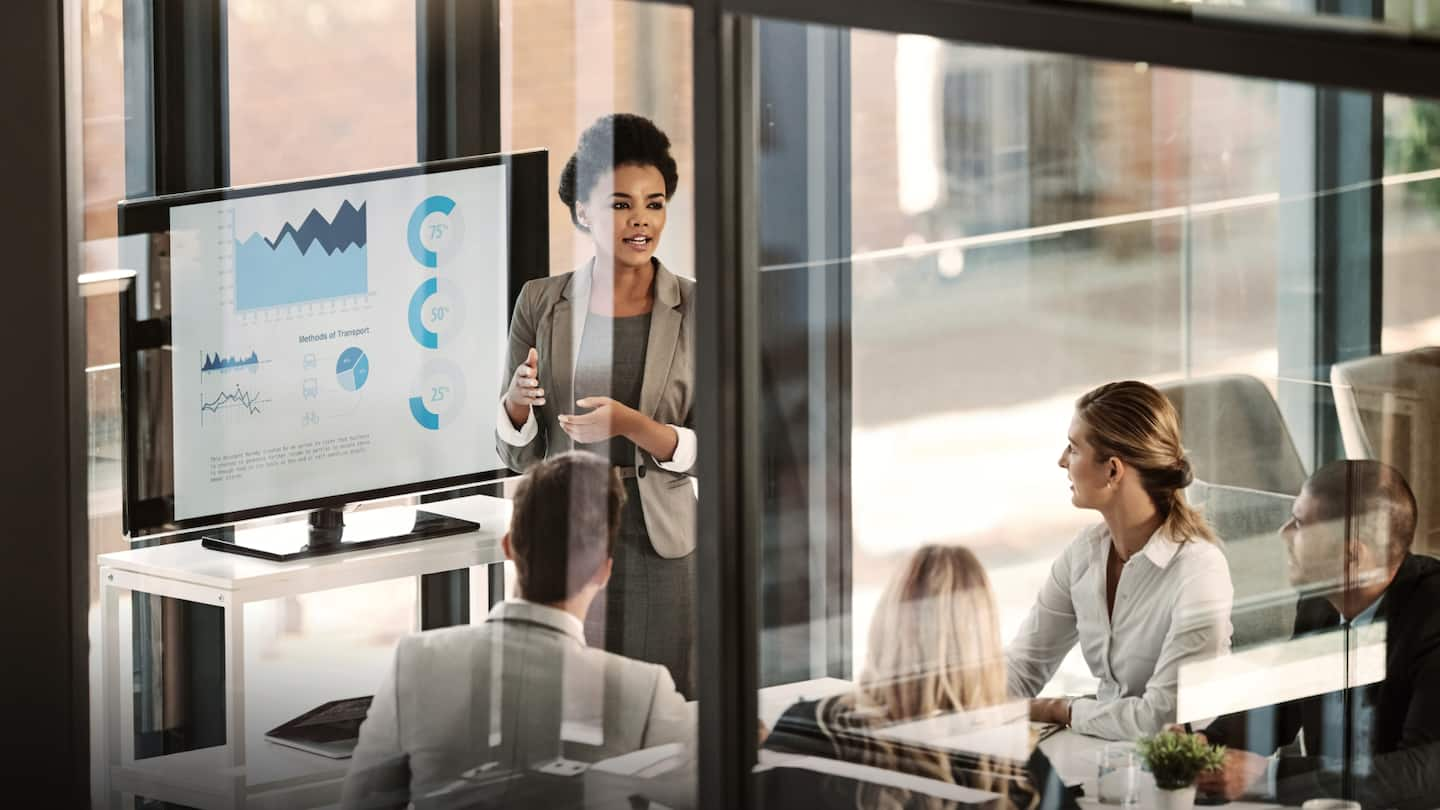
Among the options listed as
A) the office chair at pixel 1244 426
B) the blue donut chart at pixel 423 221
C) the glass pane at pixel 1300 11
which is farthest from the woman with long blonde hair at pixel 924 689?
the blue donut chart at pixel 423 221

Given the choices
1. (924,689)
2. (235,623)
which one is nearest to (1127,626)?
(924,689)

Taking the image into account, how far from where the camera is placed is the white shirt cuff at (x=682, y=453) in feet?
8.03

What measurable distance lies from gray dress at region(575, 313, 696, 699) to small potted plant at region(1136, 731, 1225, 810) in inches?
26.5

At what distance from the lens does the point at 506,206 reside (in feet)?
9.77

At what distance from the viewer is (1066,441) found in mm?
2420

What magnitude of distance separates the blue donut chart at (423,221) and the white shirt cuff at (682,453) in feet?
2.36

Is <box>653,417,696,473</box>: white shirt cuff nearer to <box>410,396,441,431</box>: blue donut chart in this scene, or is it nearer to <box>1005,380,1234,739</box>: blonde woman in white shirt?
<box>1005,380,1234,739</box>: blonde woman in white shirt

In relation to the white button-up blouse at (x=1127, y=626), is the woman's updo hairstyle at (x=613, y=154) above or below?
above

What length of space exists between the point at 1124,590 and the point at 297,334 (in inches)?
59.5

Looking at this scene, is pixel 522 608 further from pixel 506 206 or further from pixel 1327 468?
pixel 1327 468

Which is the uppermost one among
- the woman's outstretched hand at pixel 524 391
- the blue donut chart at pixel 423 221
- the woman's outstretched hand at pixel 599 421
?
the blue donut chart at pixel 423 221

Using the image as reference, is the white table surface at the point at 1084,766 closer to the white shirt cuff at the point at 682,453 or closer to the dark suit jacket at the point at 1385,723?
the dark suit jacket at the point at 1385,723

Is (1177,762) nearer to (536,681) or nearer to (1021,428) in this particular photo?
(1021,428)

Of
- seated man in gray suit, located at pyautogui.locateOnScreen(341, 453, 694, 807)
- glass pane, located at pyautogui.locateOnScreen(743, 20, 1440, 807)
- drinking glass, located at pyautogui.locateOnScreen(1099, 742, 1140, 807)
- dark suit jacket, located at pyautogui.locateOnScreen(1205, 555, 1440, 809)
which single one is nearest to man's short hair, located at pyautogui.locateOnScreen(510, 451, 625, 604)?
seated man in gray suit, located at pyautogui.locateOnScreen(341, 453, 694, 807)
